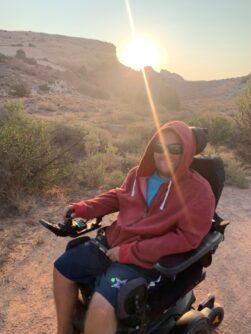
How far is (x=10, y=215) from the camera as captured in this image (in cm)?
604

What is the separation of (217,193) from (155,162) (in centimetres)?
53

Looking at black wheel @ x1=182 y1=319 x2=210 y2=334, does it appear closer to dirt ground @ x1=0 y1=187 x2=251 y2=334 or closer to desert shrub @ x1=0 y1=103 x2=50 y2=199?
dirt ground @ x1=0 y1=187 x2=251 y2=334

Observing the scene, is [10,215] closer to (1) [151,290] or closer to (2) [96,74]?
(1) [151,290]

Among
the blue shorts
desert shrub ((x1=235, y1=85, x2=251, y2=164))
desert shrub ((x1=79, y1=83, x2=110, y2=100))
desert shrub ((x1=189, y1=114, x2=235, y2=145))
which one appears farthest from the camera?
desert shrub ((x1=79, y1=83, x2=110, y2=100))

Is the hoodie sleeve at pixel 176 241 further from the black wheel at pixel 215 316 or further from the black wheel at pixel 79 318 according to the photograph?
the black wheel at pixel 215 316

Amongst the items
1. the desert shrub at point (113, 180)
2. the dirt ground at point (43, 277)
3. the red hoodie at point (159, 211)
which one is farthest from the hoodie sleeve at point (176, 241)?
the desert shrub at point (113, 180)

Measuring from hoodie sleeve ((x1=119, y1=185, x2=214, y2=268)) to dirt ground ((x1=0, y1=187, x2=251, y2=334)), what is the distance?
130 centimetres

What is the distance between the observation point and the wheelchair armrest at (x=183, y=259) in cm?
271

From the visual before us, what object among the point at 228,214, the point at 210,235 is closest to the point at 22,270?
the point at 210,235

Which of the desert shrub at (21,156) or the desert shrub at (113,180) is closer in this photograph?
the desert shrub at (21,156)

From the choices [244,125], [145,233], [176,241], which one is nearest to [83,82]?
[244,125]

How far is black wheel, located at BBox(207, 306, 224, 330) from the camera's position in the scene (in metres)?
3.66

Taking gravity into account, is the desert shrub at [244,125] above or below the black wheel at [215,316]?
above

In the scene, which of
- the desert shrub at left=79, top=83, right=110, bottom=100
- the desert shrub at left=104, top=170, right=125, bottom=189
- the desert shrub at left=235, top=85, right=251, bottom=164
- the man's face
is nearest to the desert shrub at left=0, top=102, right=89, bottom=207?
the desert shrub at left=104, top=170, right=125, bottom=189
